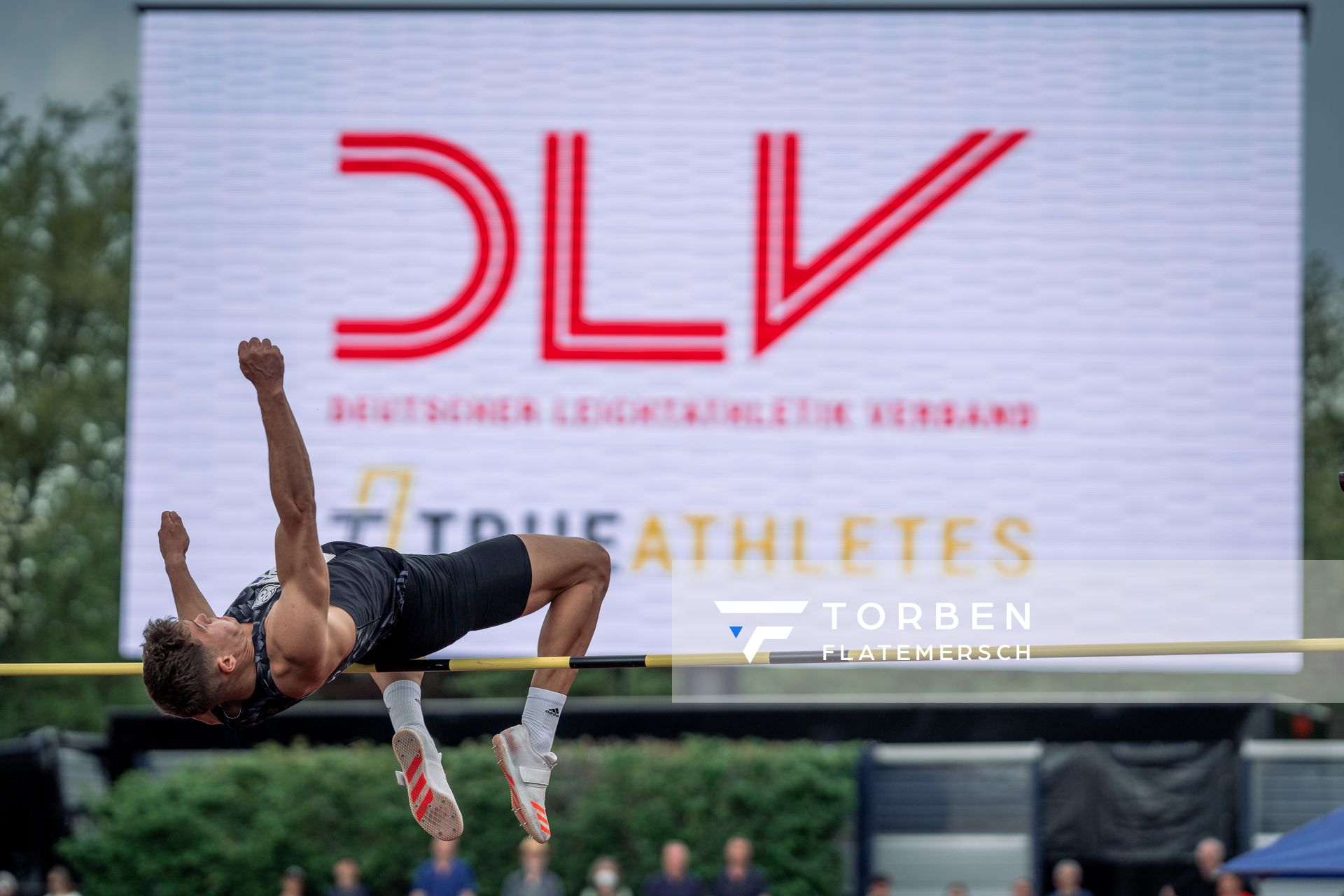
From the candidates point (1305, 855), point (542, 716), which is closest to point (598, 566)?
point (542, 716)

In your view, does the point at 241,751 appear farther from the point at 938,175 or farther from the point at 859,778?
the point at 938,175

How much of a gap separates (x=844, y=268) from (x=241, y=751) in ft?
20.6

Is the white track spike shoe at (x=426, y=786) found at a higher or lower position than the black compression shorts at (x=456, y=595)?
lower

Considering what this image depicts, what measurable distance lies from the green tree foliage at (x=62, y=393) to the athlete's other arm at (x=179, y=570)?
769 inches

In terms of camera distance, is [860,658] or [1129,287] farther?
[1129,287]

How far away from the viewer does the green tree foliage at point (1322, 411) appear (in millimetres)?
25750

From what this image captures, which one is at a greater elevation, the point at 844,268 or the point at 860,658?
the point at 844,268

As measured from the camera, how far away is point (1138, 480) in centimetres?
1364

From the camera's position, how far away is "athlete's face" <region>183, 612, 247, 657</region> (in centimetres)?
479

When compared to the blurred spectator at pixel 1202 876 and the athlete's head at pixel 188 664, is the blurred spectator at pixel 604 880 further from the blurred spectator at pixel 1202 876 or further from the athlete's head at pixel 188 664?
the athlete's head at pixel 188 664

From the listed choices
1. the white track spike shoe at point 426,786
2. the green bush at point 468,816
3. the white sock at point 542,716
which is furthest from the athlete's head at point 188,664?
the green bush at point 468,816

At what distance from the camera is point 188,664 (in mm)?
4758

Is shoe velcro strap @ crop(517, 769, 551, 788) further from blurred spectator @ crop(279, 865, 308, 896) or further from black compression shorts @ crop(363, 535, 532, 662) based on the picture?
blurred spectator @ crop(279, 865, 308, 896)

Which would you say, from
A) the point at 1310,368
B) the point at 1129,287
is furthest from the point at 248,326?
the point at 1310,368
